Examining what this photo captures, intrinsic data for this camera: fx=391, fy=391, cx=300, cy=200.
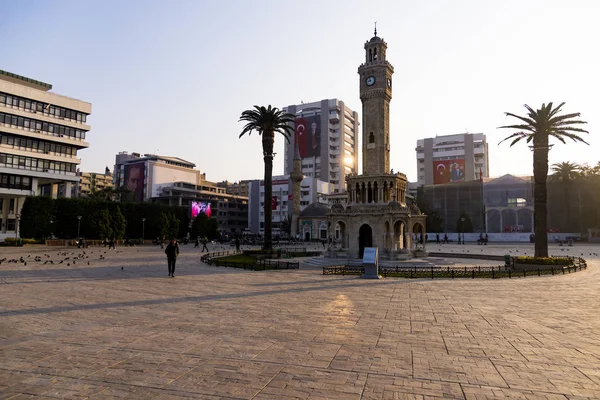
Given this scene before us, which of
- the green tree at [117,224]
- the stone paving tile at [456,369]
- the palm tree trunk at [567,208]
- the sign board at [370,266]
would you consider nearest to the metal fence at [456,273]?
the sign board at [370,266]

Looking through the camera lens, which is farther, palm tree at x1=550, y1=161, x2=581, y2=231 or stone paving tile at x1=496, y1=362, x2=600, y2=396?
palm tree at x1=550, y1=161, x2=581, y2=231

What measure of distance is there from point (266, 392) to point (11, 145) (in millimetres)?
73140

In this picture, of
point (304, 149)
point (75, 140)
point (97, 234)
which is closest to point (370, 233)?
point (97, 234)

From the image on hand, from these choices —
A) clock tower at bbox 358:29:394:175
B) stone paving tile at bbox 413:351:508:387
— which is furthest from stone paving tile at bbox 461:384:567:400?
clock tower at bbox 358:29:394:175

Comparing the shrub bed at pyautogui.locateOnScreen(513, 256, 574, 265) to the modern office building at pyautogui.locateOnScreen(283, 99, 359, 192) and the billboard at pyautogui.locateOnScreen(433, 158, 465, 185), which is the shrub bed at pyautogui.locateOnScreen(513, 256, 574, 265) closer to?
the modern office building at pyautogui.locateOnScreen(283, 99, 359, 192)

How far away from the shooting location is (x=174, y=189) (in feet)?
383

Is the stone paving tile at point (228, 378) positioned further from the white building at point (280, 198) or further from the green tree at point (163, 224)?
the white building at point (280, 198)

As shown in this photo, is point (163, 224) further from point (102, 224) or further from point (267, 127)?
point (267, 127)

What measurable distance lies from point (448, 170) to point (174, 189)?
317 ft

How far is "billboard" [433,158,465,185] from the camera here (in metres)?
142

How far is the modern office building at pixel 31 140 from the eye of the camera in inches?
2427

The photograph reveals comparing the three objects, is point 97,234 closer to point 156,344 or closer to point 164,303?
point 164,303

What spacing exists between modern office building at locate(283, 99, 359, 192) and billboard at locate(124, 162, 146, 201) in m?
50.5

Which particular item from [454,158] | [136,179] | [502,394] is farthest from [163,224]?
[454,158]
